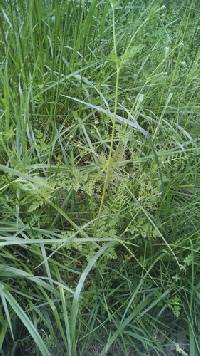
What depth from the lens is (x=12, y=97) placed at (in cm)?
170

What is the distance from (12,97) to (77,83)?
0.80ft

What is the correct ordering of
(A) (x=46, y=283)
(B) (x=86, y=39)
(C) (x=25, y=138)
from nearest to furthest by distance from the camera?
(A) (x=46, y=283) → (C) (x=25, y=138) → (B) (x=86, y=39)

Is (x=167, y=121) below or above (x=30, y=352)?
above

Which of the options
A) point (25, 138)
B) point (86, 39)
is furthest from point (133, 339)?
point (86, 39)

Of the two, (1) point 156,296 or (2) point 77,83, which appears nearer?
(1) point 156,296

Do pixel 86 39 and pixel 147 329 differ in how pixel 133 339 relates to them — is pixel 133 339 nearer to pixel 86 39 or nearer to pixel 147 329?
pixel 147 329

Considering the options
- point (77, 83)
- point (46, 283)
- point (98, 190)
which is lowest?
point (46, 283)

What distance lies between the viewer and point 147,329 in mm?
1543

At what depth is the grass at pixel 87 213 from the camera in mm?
1481

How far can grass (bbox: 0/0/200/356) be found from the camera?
1.48 m

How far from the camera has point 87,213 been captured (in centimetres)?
161

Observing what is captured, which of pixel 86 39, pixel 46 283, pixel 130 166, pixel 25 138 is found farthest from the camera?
pixel 86 39

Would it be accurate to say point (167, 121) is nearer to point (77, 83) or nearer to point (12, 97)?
point (77, 83)

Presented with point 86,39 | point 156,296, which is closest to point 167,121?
point 86,39
